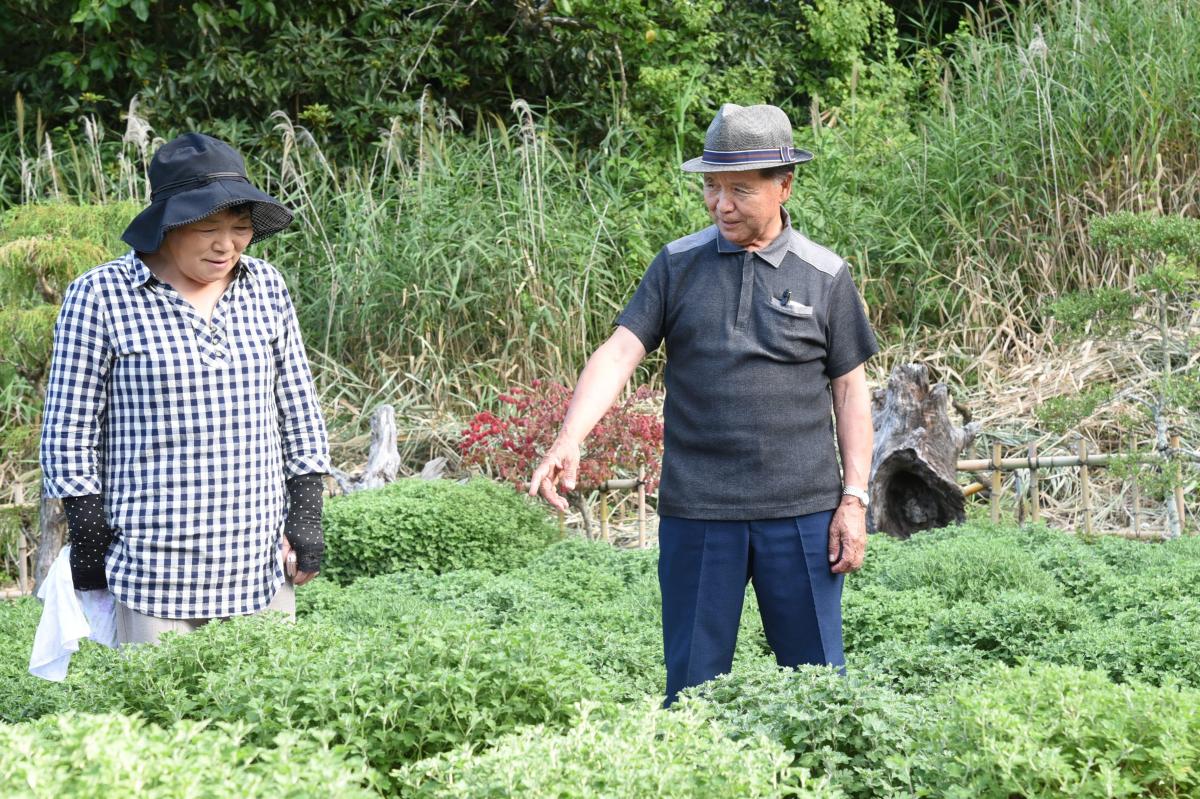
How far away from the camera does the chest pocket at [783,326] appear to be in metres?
3.28

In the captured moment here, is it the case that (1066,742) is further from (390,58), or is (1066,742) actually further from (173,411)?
(390,58)

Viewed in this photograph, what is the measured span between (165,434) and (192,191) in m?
0.55

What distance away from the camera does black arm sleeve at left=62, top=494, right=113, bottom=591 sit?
3.11 metres

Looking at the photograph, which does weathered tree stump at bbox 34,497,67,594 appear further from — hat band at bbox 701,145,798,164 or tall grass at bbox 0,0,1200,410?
hat band at bbox 701,145,798,164

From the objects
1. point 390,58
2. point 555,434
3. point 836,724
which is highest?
point 390,58

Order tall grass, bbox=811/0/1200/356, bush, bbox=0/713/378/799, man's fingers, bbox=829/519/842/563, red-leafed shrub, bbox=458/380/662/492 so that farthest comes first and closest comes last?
tall grass, bbox=811/0/1200/356 → red-leafed shrub, bbox=458/380/662/492 → man's fingers, bbox=829/519/842/563 → bush, bbox=0/713/378/799

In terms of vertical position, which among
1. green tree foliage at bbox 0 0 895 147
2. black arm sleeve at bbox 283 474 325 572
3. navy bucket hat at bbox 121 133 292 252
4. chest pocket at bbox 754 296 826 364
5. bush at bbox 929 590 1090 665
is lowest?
bush at bbox 929 590 1090 665

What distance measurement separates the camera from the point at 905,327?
360 inches

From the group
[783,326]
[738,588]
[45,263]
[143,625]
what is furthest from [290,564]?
[45,263]

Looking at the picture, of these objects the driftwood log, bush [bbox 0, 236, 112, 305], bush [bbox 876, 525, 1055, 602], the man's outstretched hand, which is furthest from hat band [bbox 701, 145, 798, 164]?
the driftwood log

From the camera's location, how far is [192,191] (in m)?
3.14

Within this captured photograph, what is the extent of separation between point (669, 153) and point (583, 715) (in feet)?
28.6

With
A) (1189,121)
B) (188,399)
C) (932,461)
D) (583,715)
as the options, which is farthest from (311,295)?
(583,715)

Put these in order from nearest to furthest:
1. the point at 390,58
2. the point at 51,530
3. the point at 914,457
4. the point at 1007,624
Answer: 1. the point at 1007,624
2. the point at 51,530
3. the point at 914,457
4. the point at 390,58
